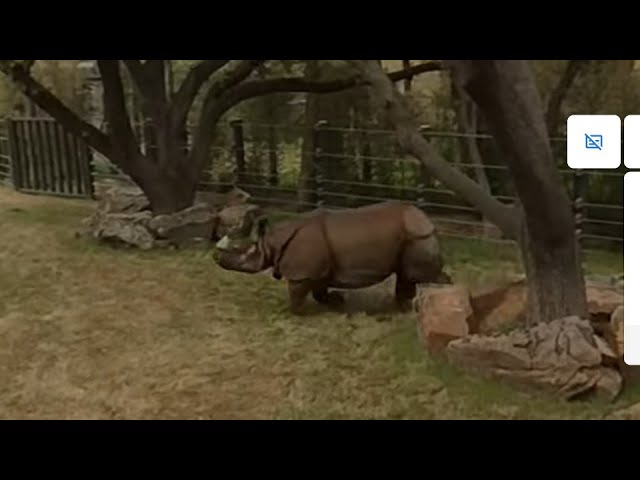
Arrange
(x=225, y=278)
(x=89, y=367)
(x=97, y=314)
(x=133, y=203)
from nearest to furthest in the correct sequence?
(x=89, y=367)
(x=97, y=314)
(x=225, y=278)
(x=133, y=203)

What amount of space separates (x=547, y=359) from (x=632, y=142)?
1.97ft

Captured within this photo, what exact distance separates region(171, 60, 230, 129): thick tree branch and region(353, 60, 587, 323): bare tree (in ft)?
3.33

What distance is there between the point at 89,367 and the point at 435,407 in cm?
72

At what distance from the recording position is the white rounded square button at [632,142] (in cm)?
119

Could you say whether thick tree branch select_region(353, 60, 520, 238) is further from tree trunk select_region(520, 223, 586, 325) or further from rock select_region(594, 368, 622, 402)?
rock select_region(594, 368, 622, 402)

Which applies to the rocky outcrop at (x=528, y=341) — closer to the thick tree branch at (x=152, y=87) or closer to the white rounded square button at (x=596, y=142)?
the white rounded square button at (x=596, y=142)

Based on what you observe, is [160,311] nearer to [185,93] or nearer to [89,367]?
[89,367]

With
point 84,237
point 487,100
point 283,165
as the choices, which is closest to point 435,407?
point 487,100

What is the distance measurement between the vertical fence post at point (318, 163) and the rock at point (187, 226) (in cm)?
54

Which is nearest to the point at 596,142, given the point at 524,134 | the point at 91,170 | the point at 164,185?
the point at 524,134

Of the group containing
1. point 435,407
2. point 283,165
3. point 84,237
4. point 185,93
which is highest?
point 185,93

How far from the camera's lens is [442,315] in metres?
1.90

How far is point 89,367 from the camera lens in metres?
1.79

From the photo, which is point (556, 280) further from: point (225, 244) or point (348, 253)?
point (225, 244)
